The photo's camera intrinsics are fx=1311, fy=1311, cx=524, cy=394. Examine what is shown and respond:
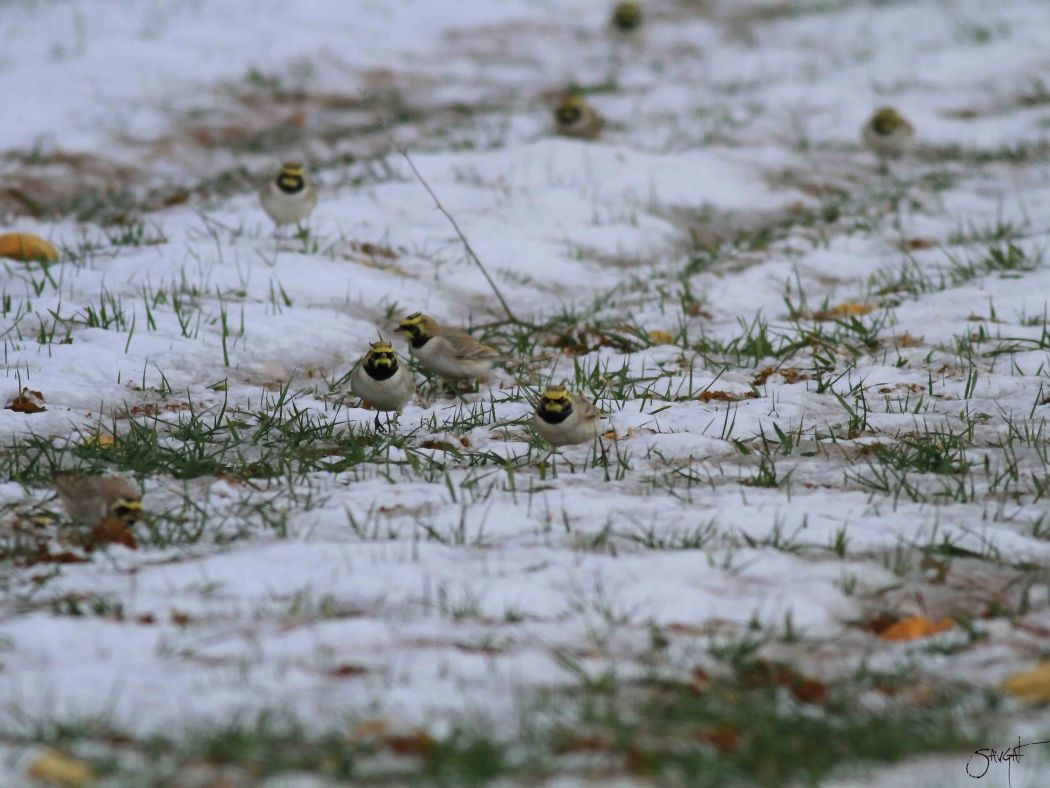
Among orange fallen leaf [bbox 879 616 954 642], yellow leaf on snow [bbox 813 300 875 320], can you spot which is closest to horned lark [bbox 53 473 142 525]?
orange fallen leaf [bbox 879 616 954 642]

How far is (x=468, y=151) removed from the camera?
468 inches

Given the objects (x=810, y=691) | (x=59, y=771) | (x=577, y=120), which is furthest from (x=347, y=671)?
(x=577, y=120)

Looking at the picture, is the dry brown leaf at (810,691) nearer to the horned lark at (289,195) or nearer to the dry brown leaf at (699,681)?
the dry brown leaf at (699,681)

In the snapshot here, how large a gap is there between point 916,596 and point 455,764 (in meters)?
1.79

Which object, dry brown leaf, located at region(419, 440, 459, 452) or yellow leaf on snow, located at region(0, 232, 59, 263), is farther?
yellow leaf on snow, located at region(0, 232, 59, 263)

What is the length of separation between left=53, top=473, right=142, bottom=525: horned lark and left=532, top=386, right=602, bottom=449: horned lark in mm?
1735

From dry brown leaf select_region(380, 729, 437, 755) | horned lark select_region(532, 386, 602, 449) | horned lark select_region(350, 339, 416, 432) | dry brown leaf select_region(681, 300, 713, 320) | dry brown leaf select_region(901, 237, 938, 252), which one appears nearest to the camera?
dry brown leaf select_region(380, 729, 437, 755)

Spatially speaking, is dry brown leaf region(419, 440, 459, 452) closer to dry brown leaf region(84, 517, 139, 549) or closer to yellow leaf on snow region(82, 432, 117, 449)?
yellow leaf on snow region(82, 432, 117, 449)

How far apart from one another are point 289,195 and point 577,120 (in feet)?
15.0

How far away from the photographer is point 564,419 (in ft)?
18.5

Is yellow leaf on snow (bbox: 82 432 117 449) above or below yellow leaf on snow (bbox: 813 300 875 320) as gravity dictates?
below

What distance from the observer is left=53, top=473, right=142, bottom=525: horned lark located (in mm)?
4797

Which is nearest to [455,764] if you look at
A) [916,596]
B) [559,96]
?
[916,596]

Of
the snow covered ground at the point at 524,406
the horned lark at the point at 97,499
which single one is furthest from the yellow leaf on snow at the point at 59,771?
the horned lark at the point at 97,499
